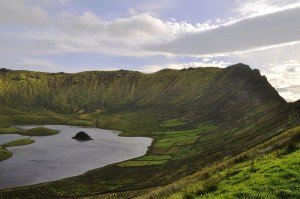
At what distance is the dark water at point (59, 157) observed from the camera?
4291 inches

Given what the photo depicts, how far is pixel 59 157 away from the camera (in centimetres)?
14062

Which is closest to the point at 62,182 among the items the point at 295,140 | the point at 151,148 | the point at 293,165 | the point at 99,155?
the point at 99,155

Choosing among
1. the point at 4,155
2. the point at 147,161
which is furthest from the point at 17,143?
the point at 147,161

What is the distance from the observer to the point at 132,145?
6954 inches

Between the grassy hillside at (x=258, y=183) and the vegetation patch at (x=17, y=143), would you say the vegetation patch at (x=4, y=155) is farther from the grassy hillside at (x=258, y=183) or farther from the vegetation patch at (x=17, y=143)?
the grassy hillside at (x=258, y=183)

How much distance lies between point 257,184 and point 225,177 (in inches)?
232

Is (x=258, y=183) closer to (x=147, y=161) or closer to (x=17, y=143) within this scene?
(x=147, y=161)

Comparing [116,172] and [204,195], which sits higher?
[204,195]

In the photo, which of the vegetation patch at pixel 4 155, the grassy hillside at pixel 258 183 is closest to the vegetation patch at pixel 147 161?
the vegetation patch at pixel 4 155

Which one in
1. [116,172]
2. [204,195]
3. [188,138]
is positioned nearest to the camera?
[204,195]

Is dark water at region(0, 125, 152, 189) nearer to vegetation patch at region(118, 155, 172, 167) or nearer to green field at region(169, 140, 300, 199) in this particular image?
vegetation patch at region(118, 155, 172, 167)

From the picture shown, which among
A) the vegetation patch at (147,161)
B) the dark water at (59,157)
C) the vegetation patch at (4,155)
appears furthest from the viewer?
the vegetation patch at (4,155)

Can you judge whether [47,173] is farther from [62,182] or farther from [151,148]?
[151,148]

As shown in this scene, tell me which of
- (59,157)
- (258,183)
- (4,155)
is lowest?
(59,157)
